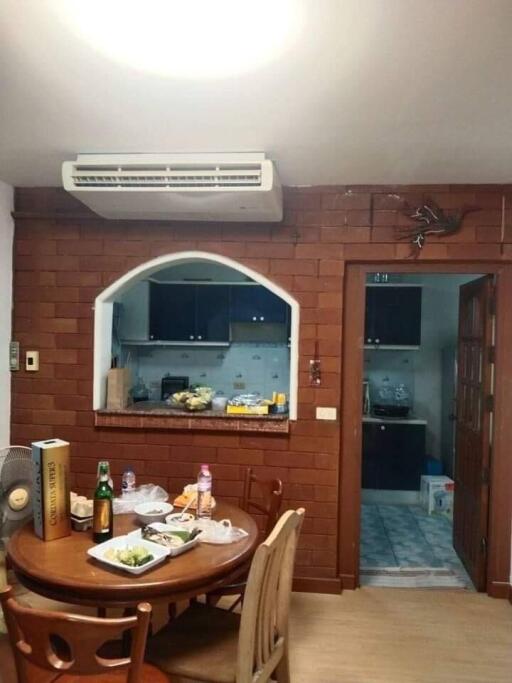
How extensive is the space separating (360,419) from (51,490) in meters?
1.89

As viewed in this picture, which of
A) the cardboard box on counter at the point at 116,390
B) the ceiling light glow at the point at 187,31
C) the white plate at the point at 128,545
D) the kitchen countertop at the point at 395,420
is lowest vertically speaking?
the white plate at the point at 128,545

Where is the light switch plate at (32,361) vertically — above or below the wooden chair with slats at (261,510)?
above

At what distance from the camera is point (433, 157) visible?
8.37 ft

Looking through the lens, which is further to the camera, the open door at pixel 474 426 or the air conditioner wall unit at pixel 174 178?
the open door at pixel 474 426

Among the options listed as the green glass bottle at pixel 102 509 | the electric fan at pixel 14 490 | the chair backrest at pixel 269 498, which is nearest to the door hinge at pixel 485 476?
the chair backrest at pixel 269 498

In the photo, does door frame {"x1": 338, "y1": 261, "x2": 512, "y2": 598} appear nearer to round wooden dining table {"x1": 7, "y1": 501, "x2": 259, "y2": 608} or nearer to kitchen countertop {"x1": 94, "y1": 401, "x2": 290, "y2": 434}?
kitchen countertop {"x1": 94, "y1": 401, "x2": 290, "y2": 434}

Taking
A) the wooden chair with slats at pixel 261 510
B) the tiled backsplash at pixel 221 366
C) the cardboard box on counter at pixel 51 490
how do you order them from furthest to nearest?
the tiled backsplash at pixel 221 366, the wooden chair with slats at pixel 261 510, the cardboard box on counter at pixel 51 490

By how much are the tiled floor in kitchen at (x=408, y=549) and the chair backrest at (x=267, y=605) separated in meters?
1.64

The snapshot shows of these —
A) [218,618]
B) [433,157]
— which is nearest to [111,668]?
[218,618]

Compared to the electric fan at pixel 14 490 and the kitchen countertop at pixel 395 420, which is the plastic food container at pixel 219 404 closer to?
the electric fan at pixel 14 490

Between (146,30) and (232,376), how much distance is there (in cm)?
410

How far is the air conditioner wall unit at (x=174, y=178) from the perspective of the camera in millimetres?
2498

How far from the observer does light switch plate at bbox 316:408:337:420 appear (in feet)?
10.1

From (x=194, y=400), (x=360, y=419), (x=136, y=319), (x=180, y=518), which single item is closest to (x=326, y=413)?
(x=360, y=419)
